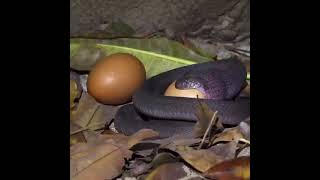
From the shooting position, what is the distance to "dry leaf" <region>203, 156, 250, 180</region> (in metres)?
1.86

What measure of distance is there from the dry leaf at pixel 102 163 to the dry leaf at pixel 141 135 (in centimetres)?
8

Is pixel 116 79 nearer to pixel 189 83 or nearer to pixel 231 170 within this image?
pixel 189 83

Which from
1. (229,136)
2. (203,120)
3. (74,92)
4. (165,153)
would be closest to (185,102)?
(203,120)

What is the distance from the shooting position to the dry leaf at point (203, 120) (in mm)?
2225

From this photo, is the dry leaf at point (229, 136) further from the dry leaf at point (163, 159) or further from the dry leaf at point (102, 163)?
the dry leaf at point (102, 163)

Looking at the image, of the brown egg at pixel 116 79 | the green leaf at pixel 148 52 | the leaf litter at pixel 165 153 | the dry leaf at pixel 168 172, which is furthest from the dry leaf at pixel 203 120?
the green leaf at pixel 148 52

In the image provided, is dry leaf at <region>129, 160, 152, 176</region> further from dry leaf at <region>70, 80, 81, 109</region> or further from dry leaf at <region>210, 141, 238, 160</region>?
dry leaf at <region>70, 80, 81, 109</region>

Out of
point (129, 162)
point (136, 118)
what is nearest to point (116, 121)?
point (136, 118)

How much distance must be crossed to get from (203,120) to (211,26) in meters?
0.95

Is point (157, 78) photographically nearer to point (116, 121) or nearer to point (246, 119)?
point (116, 121)

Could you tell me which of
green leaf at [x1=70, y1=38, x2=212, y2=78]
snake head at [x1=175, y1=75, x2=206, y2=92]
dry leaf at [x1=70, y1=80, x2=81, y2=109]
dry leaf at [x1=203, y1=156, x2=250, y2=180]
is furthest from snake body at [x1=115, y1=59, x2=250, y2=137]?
dry leaf at [x1=203, y1=156, x2=250, y2=180]

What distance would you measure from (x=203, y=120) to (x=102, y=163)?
17.4 inches

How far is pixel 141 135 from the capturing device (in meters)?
2.28

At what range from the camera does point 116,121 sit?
2523 millimetres
